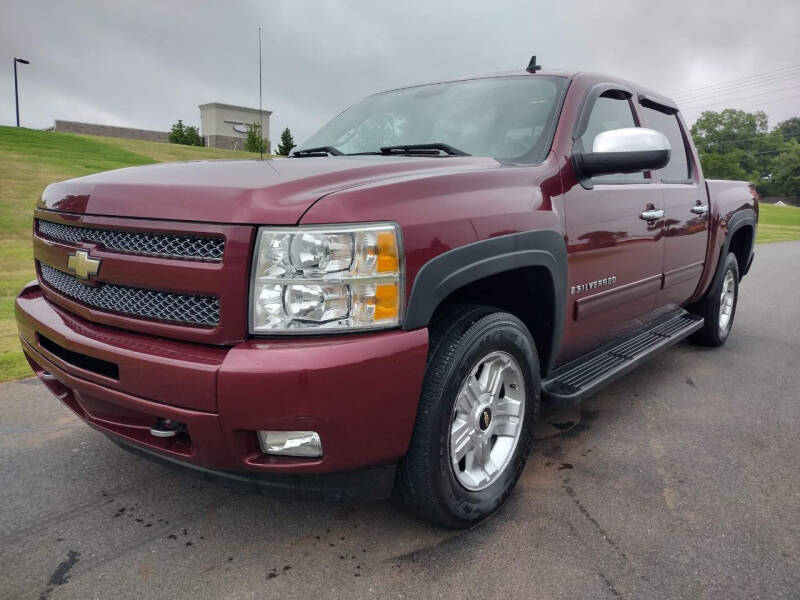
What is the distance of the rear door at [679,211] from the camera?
3.86m

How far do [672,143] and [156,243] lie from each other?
369 cm

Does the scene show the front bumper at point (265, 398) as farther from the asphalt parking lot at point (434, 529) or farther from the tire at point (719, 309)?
the tire at point (719, 309)

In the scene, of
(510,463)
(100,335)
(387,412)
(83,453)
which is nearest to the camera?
(387,412)

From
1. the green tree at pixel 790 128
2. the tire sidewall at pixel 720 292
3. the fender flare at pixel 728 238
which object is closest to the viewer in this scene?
the fender flare at pixel 728 238

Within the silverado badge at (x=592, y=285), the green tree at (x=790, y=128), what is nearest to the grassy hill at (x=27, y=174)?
the silverado badge at (x=592, y=285)

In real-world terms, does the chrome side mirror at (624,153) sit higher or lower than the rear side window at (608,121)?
lower

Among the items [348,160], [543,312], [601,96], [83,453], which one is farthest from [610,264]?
[83,453]

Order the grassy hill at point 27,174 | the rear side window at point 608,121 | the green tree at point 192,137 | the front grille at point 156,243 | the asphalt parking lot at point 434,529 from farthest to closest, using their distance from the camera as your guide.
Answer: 1. the green tree at point 192,137
2. the grassy hill at point 27,174
3. the rear side window at point 608,121
4. the asphalt parking lot at point 434,529
5. the front grille at point 156,243

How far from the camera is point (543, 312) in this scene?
285 cm

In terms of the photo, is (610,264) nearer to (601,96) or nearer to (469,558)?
(601,96)

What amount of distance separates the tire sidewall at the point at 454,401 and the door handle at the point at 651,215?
1294mm

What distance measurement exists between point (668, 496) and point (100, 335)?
2.41m

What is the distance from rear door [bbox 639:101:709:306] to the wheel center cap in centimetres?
191

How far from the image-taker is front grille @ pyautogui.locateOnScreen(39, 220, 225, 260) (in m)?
1.97
